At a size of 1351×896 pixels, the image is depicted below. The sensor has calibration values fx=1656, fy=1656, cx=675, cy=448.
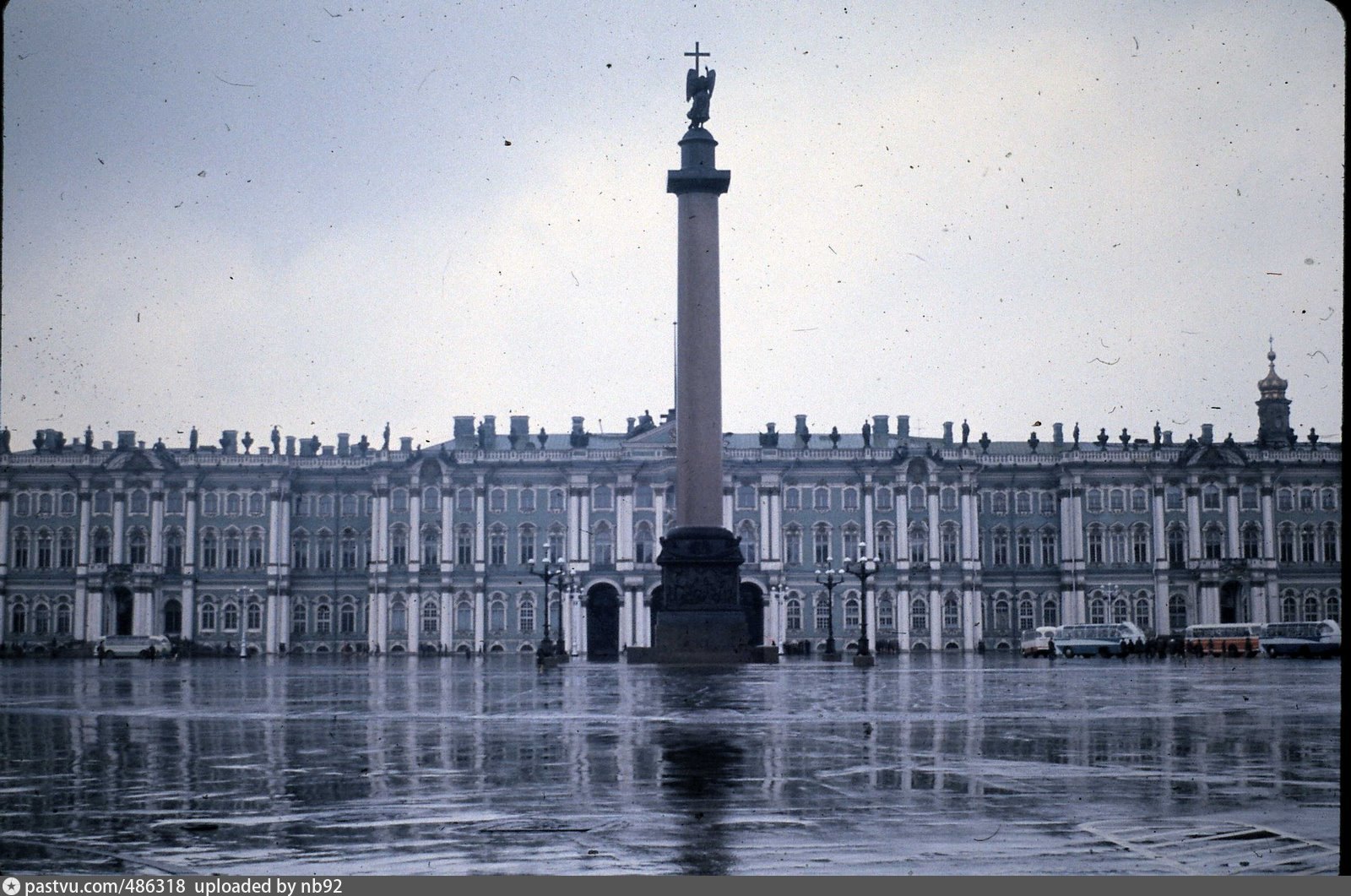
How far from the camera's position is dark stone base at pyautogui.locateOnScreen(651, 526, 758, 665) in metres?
44.2

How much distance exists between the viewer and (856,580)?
9875cm

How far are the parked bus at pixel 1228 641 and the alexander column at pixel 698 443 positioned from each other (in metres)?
35.6

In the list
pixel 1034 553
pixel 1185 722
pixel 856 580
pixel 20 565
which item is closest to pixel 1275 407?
pixel 1034 553

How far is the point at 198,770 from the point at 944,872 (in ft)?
24.4

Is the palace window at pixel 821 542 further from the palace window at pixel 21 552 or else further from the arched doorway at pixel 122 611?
the palace window at pixel 21 552

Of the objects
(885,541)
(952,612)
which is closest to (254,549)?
(885,541)

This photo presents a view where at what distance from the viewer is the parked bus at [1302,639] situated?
6681 centimetres

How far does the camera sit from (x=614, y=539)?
327 ft

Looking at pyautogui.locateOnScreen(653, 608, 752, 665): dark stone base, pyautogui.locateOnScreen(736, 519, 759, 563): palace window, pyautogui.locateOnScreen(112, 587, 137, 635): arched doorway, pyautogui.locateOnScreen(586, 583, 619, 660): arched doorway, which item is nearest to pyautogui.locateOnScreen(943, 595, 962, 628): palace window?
pyautogui.locateOnScreen(736, 519, 759, 563): palace window

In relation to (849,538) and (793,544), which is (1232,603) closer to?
(849,538)

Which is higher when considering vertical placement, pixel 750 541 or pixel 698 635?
pixel 750 541

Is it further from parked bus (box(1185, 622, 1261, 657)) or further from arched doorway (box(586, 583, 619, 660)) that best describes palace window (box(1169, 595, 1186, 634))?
arched doorway (box(586, 583, 619, 660))

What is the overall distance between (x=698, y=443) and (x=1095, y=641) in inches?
1460

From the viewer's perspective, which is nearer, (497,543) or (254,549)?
(497,543)
